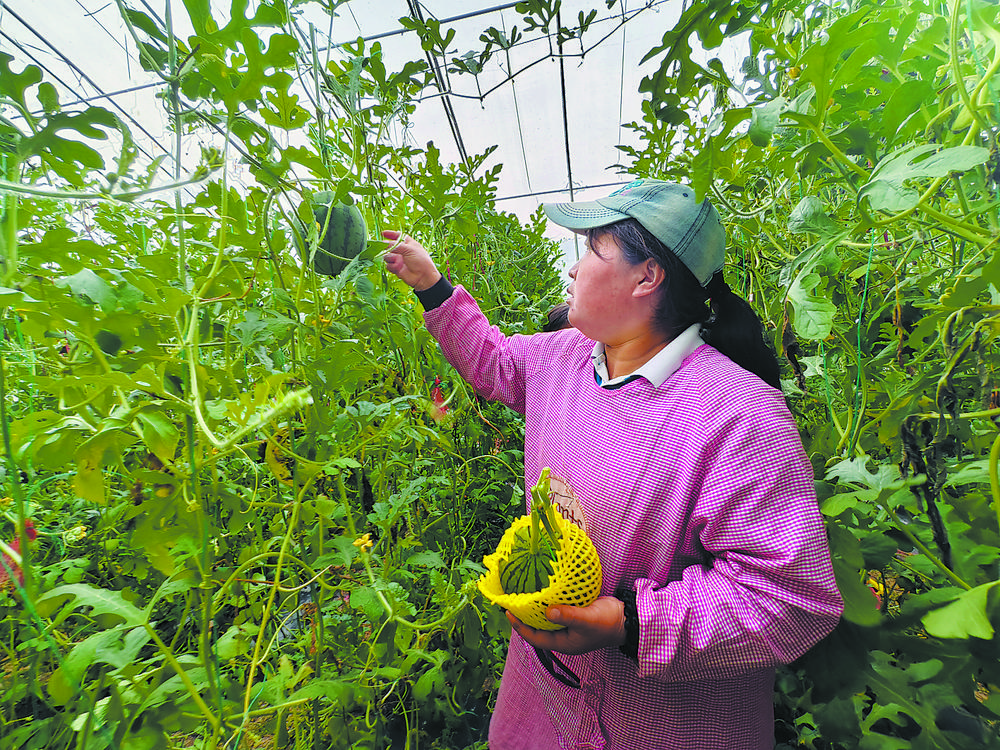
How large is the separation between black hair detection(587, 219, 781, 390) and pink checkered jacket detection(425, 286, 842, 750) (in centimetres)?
6

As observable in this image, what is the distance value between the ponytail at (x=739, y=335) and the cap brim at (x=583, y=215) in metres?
0.23

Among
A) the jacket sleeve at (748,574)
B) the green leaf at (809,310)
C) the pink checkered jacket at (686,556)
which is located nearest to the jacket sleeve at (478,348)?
the pink checkered jacket at (686,556)

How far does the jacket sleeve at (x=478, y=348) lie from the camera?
1105mm

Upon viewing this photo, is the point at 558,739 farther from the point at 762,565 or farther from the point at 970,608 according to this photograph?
the point at 970,608

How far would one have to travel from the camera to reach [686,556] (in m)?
0.78

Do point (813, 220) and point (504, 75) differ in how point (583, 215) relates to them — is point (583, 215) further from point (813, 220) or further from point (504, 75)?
point (504, 75)

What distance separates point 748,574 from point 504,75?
6175 mm

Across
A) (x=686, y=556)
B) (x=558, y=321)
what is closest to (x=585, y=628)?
(x=686, y=556)

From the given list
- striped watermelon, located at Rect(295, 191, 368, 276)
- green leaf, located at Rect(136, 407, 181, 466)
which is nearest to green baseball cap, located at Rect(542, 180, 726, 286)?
striped watermelon, located at Rect(295, 191, 368, 276)

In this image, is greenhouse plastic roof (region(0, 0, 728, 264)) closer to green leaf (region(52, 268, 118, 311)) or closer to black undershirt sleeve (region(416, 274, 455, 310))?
black undershirt sleeve (region(416, 274, 455, 310))

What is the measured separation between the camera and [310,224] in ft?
2.16

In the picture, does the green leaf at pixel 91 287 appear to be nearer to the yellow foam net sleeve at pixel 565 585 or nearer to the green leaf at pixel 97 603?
the green leaf at pixel 97 603

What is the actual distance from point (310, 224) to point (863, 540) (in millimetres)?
790

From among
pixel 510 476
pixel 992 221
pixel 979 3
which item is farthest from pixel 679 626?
pixel 510 476
